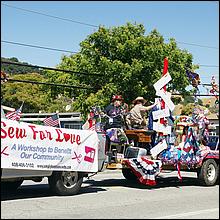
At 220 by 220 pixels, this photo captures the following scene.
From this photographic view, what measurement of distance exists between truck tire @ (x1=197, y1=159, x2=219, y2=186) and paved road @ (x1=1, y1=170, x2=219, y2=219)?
0.21 m

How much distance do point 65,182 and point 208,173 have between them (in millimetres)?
4241

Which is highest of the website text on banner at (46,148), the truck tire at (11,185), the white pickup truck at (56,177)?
the website text on banner at (46,148)

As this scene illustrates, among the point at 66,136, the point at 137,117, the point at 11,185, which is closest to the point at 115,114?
the point at 137,117

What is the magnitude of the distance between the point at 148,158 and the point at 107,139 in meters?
1.10

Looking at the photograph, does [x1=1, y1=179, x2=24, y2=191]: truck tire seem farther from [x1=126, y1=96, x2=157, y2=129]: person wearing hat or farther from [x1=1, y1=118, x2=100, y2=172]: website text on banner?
[x1=126, y1=96, x2=157, y2=129]: person wearing hat

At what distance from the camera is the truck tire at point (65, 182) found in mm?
9484

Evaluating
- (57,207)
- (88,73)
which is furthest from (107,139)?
(88,73)

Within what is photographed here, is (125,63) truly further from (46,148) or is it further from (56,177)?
(46,148)

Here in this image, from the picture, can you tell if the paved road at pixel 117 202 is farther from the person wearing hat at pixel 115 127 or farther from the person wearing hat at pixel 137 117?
the person wearing hat at pixel 137 117

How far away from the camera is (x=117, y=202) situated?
9203mm

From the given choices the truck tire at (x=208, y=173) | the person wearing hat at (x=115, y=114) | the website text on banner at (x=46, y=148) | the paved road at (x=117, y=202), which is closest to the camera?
the paved road at (x=117, y=202)

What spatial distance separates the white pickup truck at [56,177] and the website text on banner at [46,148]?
14cm

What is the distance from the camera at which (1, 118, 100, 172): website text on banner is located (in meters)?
8.41

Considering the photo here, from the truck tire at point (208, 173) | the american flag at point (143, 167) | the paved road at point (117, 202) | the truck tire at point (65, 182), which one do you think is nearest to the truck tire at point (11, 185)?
the paved road at point (117, 202)
